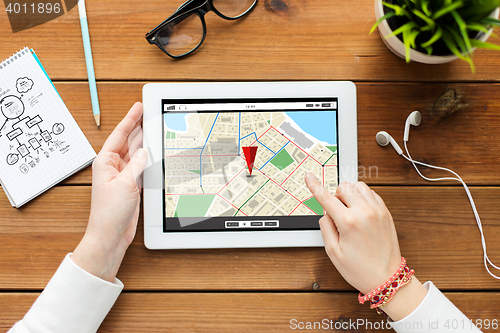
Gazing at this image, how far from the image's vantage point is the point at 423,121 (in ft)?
2.51

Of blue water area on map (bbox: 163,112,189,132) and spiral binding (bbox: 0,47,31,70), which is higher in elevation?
spiral binding (bbox: 0,47,31,70)

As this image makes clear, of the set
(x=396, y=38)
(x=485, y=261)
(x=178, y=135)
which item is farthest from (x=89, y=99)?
(x=485, y=261)

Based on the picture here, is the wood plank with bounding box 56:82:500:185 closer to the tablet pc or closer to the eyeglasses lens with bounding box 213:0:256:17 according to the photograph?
the tablet pc

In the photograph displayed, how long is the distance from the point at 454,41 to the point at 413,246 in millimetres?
483

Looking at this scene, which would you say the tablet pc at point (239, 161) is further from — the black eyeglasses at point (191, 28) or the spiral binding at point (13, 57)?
the spiral binding at point (13, 57)

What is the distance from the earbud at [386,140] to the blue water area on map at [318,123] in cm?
12

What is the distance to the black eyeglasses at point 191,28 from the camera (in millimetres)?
742

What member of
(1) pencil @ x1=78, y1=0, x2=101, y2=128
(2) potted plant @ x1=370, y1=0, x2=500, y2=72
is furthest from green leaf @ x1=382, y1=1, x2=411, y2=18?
(1) pencil @ x1=78, y1=0, x2=101, y2=128

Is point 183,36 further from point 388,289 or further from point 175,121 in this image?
point 388,289

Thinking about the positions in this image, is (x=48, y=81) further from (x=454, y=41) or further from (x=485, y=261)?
(x=485, y=261)

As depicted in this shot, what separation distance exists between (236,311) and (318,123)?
513mm

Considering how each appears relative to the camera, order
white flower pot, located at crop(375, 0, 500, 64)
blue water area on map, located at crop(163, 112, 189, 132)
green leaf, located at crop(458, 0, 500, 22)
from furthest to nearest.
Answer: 1. blue water area on map, located at crop(163, 112, 189, 132)
2. white flower pot, located at crop(375, 0, 500, 64)
3. green leaf, located at crop(458, 0, 500, 22)

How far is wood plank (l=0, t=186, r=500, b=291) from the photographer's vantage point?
2.46 feet

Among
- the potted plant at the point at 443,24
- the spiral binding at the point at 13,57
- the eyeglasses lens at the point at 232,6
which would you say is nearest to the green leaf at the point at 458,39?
the potted plant at the point at 443,24
